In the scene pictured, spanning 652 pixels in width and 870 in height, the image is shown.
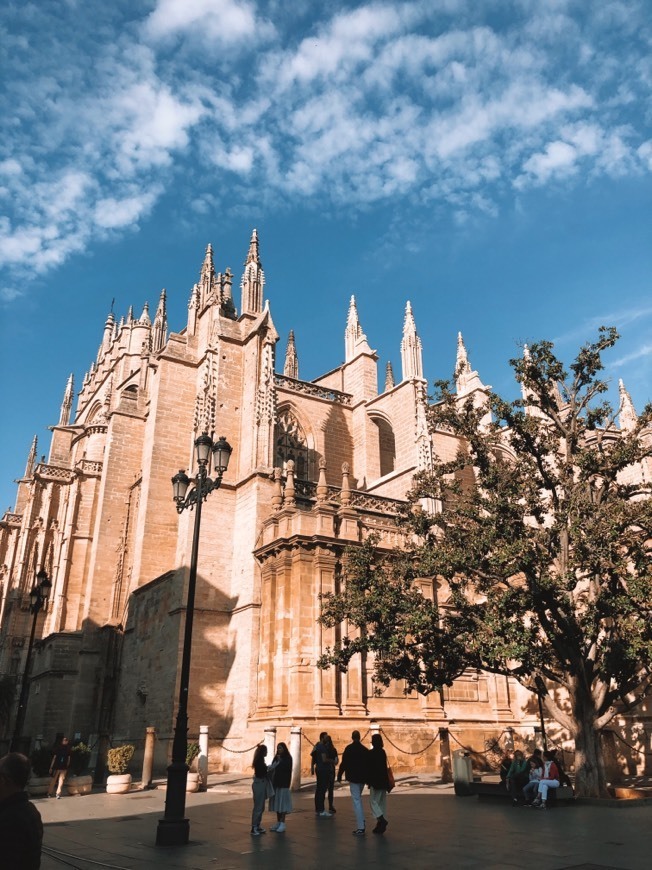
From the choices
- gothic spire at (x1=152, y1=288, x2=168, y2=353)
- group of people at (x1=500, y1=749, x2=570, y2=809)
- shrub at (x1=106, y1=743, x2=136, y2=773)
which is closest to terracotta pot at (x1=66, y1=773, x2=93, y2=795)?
shrub at (x1=106, y1=743, x2=136, y2=773)

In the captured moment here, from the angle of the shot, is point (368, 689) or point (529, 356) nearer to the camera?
point (529, 356)

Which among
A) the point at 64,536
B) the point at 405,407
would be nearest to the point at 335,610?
the point at 405,407

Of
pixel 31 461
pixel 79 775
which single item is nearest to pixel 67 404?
pixel 31 461

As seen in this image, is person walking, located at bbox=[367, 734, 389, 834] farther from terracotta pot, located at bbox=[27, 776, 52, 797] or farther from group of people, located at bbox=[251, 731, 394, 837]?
terracotta pot, located at bbox=[27, 776, 52, 797]

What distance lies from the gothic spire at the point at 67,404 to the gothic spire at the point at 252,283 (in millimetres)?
26289

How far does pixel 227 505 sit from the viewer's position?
21.9 m

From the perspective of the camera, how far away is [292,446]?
2756 cm

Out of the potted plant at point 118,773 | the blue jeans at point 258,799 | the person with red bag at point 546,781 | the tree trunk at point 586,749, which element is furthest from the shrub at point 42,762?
the tree trunk at point 586,749

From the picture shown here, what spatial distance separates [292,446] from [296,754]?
13927 mm

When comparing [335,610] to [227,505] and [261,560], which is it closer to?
[261,560]

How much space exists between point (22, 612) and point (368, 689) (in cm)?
2419

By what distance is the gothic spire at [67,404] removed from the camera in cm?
Result: 4950

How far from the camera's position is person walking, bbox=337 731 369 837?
31.0ft

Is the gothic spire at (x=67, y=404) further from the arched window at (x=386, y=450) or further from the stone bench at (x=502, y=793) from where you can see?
the stone bench at (x=502, y=793)
